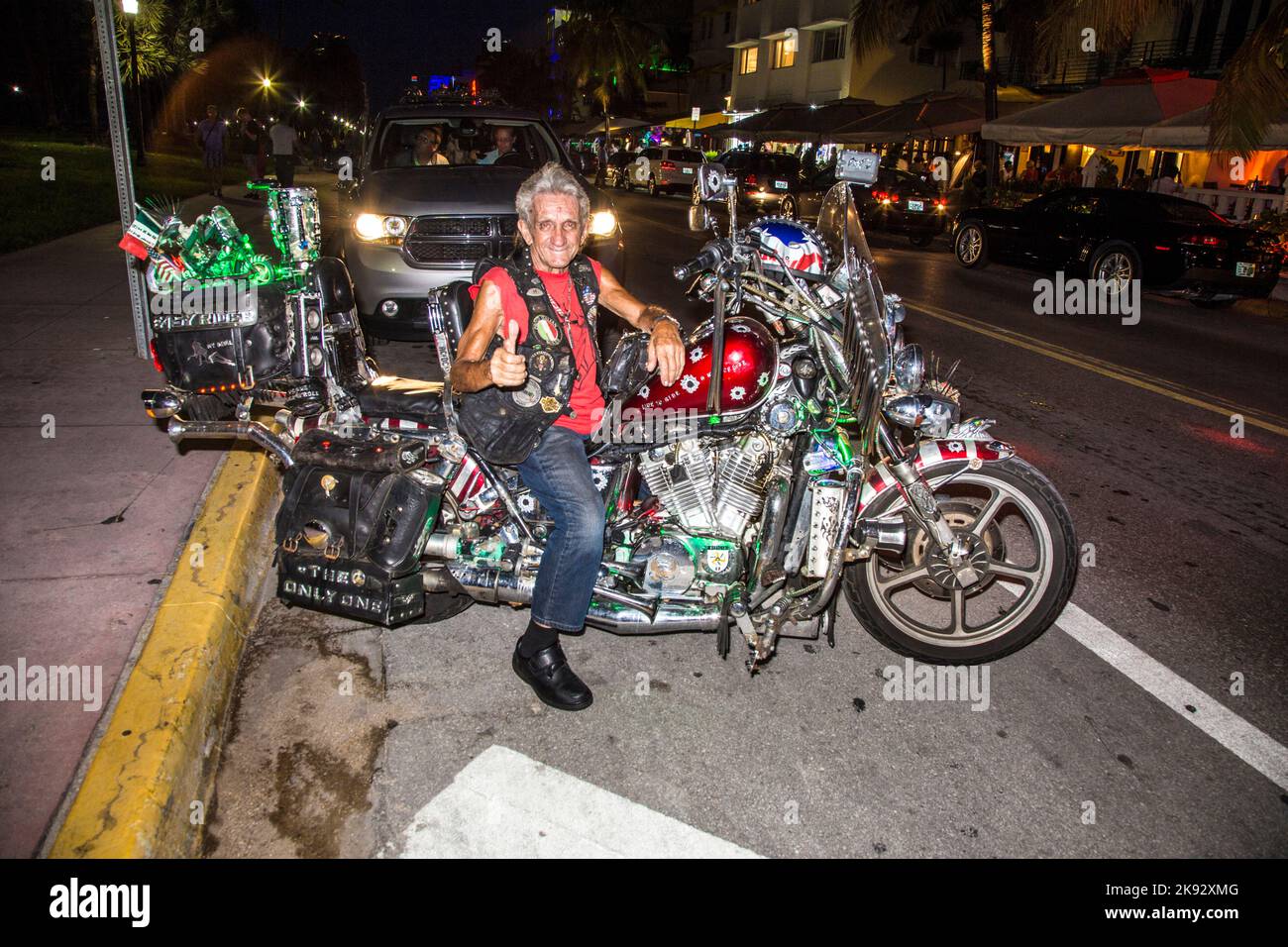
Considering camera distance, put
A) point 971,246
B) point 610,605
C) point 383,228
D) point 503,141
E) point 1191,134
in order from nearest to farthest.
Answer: point 610,605 < point 383,228 < point 503,141 < point 971,246 < point 1191,134

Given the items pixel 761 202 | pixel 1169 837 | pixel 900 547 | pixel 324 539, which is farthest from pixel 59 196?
pixel 1169 837

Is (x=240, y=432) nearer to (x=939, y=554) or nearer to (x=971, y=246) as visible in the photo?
(x=939, y=554)

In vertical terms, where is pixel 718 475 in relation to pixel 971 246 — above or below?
below

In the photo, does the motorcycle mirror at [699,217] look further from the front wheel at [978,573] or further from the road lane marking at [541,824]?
the road lane marking at [541,824]

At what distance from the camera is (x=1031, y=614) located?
3408 millimetres

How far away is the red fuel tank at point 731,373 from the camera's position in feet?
10.6

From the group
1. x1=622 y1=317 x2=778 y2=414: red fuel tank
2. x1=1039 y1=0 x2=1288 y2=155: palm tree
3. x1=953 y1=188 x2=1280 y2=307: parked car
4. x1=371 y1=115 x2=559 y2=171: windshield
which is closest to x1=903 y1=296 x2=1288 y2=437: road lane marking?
x1=953 y1=188 x2=1280 y2=307: parked car

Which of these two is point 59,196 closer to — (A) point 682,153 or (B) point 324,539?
(B) point 324,539

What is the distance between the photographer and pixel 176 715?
2.84 meters

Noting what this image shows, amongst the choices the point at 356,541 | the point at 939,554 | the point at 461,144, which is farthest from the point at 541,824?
the point at 461,144

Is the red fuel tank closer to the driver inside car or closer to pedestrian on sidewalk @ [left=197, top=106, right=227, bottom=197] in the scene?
the driver inside car

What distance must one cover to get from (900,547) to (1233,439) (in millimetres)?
4994

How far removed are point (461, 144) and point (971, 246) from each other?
35.1 feet

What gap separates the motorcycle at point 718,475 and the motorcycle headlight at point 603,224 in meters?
4.43
